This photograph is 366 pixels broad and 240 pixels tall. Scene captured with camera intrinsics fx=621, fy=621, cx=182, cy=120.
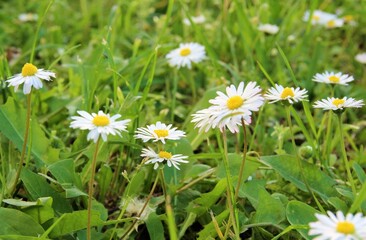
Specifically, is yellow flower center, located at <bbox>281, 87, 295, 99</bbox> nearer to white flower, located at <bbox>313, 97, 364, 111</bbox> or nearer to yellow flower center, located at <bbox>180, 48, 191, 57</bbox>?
white flower, located at <bbox>313, 97, 364, 111</bbox>

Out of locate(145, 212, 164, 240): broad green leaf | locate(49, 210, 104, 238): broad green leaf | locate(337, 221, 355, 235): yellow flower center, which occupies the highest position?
locate(337, 221, 355, 235): yellow flower center

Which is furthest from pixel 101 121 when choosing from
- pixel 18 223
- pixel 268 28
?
pixel 268 28

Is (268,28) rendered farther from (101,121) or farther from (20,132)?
(101,121)

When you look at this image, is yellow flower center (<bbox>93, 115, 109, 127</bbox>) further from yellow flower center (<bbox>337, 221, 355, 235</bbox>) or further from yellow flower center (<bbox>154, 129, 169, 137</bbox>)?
yellow flower center (<bbox>337, 221, 355, 235</bbox>)

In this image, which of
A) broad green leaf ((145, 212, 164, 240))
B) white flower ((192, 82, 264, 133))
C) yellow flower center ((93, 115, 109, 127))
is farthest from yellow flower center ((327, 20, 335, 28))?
yellow flower center ((93, 115, 109, 127))

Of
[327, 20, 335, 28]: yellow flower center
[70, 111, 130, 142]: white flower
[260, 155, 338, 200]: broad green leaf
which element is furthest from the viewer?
[327, 20, 335, 28]: yellow flower center

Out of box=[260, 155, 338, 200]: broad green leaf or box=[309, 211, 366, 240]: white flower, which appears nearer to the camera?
box=[309, 211, 366, 240]: white flower

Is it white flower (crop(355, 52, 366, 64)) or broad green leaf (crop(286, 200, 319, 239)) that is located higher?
broad green leaf (crop(286, 200, 319, 239))

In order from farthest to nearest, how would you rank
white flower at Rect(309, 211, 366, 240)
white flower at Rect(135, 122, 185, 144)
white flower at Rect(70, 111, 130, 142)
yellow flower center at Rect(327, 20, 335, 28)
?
yellow flower center at Rect(327, 20, 335, 28) < white flower at Rect(135, 122, 185, 144) < white flower at Rect(70, 111, 130, 142) < white flower at Rect(309, 211, 366, 240)
